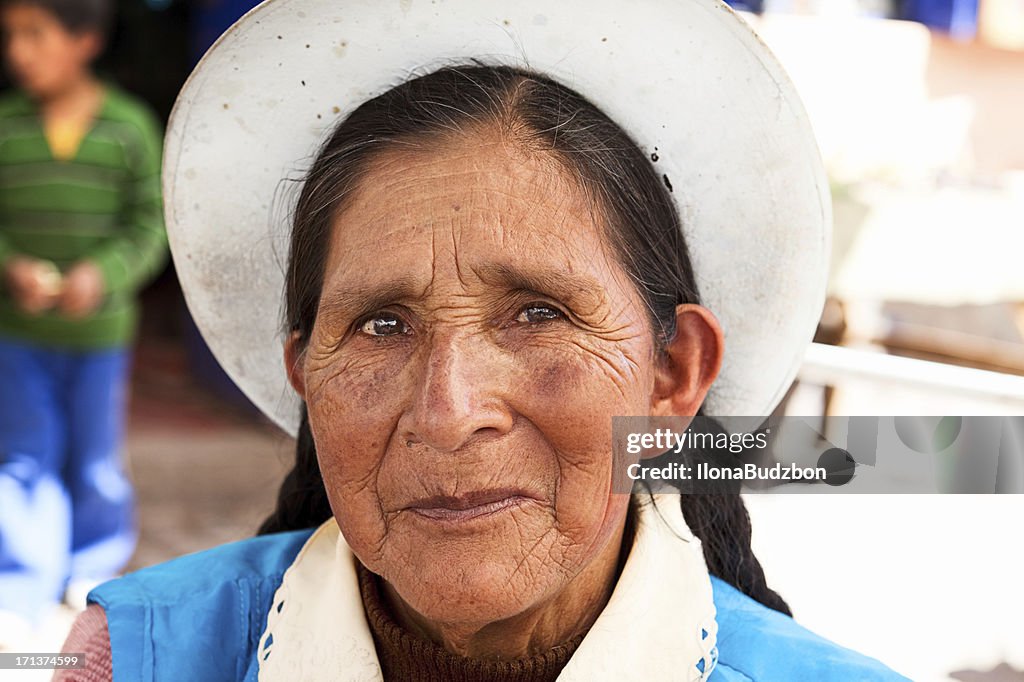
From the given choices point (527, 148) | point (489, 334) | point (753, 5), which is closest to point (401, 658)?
point (489, 334)

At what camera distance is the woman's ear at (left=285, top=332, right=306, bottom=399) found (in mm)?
1782

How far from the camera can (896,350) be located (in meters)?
5.22

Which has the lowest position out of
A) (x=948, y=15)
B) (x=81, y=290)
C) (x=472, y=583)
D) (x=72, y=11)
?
(x=81, y=290)

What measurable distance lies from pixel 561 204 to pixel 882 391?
1832mm

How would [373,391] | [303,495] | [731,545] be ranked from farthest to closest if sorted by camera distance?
1. [303,495]
2. [731,545]
3. [373,391]

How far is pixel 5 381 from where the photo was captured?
4273 mm

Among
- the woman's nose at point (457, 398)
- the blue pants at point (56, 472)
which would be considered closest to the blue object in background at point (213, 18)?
the blue pants at point (56, 472)

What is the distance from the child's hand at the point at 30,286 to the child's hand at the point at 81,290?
44mm

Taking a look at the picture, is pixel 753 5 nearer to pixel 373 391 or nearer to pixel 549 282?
pixel 549 282

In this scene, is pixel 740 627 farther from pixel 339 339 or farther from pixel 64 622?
pixel 64 622

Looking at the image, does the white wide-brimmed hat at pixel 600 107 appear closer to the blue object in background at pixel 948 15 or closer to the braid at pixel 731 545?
the braid at pixel 731 545

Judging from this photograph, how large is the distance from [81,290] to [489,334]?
10.3 ft

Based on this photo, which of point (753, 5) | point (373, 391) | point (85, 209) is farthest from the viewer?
point (753, 5)

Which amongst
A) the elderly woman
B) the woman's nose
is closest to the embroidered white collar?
the elderly woman
